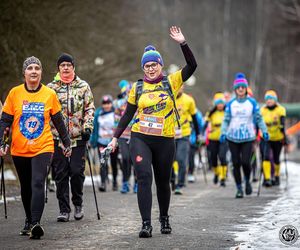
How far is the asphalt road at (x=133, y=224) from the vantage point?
880cm

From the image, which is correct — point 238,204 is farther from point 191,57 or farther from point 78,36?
point 78,36

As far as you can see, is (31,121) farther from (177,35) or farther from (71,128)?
(177,35)

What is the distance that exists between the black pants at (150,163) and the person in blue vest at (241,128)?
531 cm

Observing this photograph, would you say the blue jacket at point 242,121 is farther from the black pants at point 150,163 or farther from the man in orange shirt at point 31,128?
the man in orange shirt at point 31,128

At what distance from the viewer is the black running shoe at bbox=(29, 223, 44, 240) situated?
29.8 ft

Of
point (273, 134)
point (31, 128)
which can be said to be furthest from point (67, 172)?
point (273, 134)

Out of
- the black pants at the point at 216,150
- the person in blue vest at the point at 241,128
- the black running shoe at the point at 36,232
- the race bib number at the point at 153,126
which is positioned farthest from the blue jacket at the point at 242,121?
the black running shoe at the point at 36,232

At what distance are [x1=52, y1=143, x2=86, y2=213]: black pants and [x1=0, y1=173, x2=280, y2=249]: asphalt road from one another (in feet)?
0.99

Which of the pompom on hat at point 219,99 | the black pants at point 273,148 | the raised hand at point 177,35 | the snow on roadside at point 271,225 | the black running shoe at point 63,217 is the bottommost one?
the snow on roadside at point 271,225

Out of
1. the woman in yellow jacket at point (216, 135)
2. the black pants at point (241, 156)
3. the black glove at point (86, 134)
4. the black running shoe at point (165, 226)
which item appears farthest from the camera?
the woman in yellow jacket at point (216, 135)

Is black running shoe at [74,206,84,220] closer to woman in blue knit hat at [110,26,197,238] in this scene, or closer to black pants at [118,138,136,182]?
woman in blue knit hat at [110,26,197,238]

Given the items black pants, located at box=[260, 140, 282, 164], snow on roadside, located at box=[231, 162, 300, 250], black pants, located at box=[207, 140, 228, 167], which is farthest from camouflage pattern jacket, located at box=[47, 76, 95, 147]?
black pants, located at box=[207, 140, 228, 167]

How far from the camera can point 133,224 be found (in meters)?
10.5

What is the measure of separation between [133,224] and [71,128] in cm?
148
